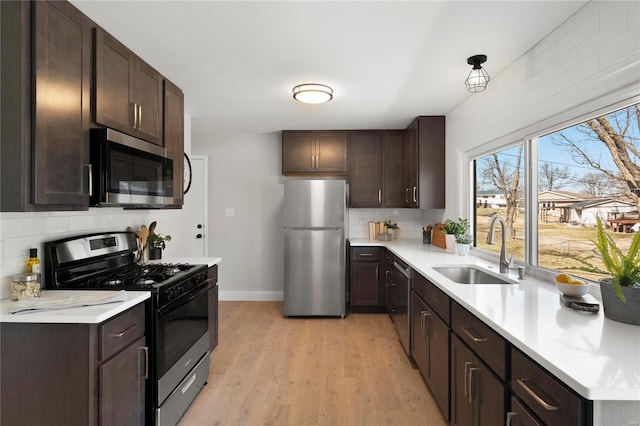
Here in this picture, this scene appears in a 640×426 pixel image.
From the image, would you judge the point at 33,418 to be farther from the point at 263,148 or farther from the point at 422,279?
the point at 263,148

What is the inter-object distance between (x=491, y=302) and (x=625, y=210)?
81 centimetres

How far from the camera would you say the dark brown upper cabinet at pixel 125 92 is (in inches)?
78.2

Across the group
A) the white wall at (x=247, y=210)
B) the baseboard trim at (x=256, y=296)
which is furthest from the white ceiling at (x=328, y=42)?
the baseboard trim at (x=256, y=296)

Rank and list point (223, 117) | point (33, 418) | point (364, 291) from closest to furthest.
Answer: point (33, 418)
point (223, 117)
point (364, 291)

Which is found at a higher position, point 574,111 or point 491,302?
point 574,111

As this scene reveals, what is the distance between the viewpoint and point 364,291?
4.33 m

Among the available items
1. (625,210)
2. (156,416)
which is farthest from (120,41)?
(625,210)

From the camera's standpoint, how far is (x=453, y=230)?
139 inches

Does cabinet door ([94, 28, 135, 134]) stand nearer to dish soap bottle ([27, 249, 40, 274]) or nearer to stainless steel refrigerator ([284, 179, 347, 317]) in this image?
dish soap bottle ([27, 249, 40, 274])

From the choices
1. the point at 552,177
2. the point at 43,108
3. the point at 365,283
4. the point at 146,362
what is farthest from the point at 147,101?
the point at 365,283

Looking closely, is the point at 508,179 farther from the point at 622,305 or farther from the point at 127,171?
the point at 127,171

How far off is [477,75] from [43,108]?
274 cm

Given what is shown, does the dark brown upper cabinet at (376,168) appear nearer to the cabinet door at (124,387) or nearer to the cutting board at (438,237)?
the cutting board at (438,237)

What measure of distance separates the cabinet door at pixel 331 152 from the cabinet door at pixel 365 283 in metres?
1.28
